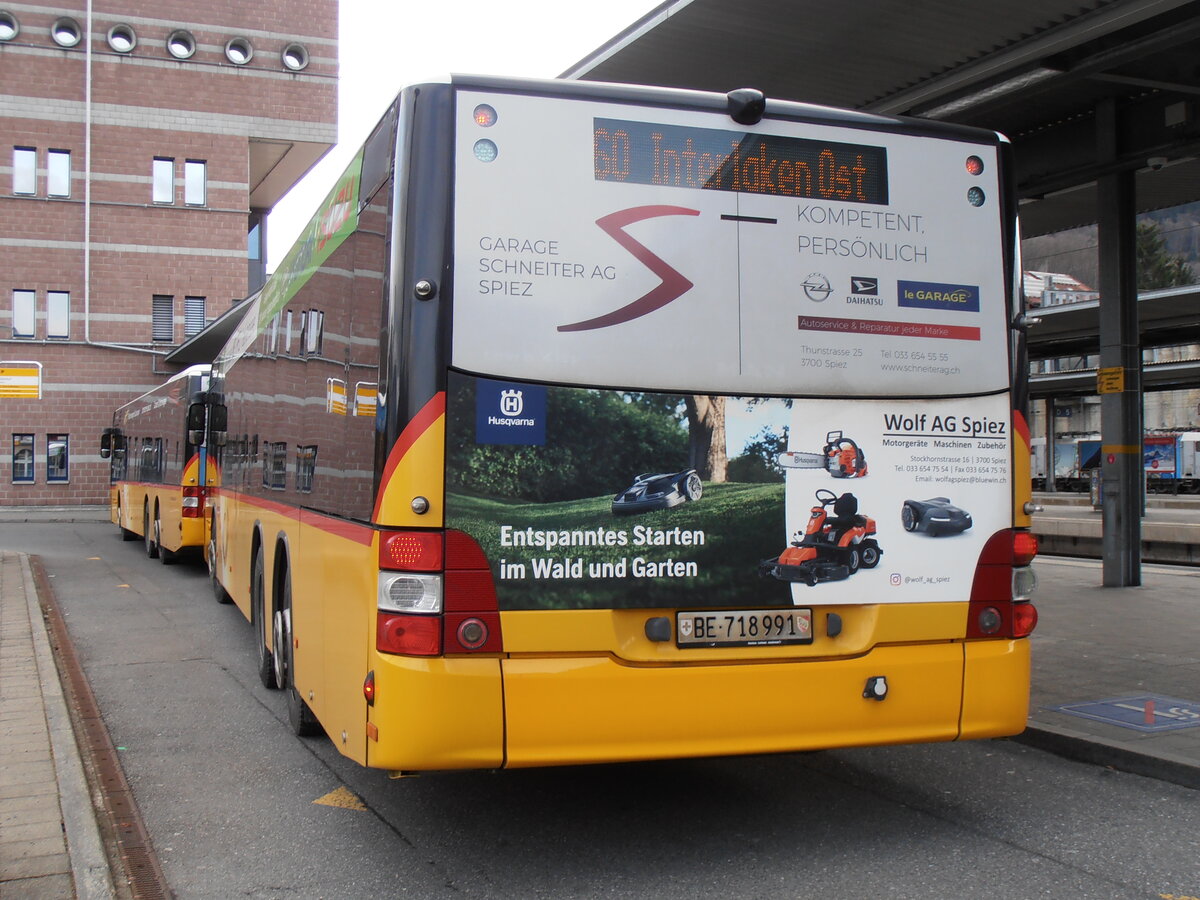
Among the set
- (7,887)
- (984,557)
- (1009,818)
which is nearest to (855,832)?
(1009,818)

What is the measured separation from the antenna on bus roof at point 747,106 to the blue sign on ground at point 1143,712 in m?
4.18

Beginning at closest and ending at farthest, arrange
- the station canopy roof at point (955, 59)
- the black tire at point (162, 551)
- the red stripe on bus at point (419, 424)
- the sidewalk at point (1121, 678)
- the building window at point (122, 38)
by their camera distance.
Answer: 1. the red stripe on bus at point (419, 424)
2. the sidewalk at point (1121, 678)
3. the station canopy roof at point (955, 59)
4. the black tire at point (162, 551)
5. the building window at point (122, 38)

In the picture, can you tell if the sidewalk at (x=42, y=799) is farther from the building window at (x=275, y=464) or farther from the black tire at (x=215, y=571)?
the black tire at (x=215, y=571)

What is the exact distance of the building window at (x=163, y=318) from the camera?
42.2 metres

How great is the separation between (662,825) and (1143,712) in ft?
11.5

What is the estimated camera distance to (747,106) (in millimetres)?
4551

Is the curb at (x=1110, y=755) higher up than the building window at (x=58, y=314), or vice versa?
the building window at (x=58, y=314)

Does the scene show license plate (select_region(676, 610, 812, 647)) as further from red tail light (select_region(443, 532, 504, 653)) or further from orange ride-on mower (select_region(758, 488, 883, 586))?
red tail light (select_region(443, 532, 504, 653))

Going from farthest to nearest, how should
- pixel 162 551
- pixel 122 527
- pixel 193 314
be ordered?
pixel 193 314 → pixel 122 527 → pixel 162 551

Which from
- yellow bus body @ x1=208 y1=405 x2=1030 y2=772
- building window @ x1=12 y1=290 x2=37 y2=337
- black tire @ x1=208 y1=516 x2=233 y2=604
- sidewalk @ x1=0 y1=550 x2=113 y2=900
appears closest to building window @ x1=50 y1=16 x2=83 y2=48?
building window @ x1=12 y1=290 x2=37 y2=337

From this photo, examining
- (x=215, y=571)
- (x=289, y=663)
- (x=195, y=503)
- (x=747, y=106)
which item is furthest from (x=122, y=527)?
(x=747, y=106)

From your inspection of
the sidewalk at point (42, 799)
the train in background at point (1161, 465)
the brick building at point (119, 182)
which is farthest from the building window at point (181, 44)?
the train in background at point (1161, 465)

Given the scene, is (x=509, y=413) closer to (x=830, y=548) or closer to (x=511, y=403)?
(x=511, y=403)

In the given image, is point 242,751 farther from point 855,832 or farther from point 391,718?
point 855,832
